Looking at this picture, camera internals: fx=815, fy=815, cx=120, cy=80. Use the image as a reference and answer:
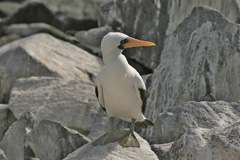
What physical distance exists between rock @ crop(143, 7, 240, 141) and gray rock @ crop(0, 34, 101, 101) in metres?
2.25

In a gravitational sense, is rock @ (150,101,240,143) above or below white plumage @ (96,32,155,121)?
below

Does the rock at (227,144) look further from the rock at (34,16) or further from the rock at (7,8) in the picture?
the rock at (7,8)

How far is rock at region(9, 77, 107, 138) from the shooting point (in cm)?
1148

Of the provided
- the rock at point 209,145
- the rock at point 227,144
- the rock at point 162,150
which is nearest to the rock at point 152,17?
the rock at point 162,150

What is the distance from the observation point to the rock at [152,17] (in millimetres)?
12362

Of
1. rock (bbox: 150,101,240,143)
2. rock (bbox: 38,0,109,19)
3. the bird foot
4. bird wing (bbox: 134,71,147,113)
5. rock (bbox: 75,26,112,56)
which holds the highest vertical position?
bird wing (bbox: 134,71,147,113)

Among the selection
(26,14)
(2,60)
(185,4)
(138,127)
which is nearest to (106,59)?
(138,127)

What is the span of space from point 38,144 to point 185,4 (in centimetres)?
391

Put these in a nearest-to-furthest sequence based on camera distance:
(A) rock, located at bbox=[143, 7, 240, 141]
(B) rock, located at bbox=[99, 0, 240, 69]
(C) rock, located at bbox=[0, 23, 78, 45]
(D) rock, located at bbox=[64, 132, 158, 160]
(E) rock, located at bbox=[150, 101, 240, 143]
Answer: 1. (D) rock, located at bbox=[64, 132, 158, 160]
2. (E) rock, located at bbox=[150, 101, 240, 143]
3. (A) rock, located at bbox=[143, 7, 240, 141]
4. (B) rock, located at bbox=[99, 0, 240, 69]
5. (C) rock, located at bbox=[0, 23, 78, 45]

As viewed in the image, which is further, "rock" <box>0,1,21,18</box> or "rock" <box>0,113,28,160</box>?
"rock" <box>0,1,21,18</box>

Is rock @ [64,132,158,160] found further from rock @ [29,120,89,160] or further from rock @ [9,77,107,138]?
rock @ [9,77,107,138]

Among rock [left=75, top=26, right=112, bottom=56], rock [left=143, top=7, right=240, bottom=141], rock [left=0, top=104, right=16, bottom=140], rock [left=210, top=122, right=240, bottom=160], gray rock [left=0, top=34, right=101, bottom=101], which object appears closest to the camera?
rock [left=210, top=122, right=240, bottom=160]

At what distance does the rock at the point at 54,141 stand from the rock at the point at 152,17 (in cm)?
351

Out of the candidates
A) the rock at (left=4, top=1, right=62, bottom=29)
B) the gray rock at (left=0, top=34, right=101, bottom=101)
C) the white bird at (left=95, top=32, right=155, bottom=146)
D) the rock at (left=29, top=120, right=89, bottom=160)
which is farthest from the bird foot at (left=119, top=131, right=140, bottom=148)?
the rock at (left=4, top=1, right=62, bottom=29)
